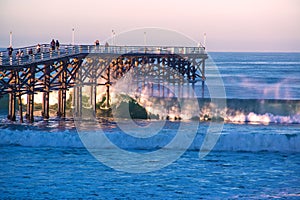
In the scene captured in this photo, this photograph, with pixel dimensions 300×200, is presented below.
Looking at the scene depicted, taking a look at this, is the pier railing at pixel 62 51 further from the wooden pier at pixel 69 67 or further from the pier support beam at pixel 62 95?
the pier support beam at pixel 62 95

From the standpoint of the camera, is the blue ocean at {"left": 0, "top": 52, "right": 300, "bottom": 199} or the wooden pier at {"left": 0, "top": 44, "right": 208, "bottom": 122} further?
the wooden pier at {"left": 0, "top": 44, "right": 208, "bottom": 122}

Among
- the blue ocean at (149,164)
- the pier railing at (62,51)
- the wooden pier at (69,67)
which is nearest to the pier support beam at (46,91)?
the wooden pier at (69,67)

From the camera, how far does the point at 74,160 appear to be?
3188cm

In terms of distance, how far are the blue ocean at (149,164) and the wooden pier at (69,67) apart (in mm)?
2054

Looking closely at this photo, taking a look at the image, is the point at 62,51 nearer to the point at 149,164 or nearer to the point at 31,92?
the point at 31,92

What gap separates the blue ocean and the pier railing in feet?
11.2

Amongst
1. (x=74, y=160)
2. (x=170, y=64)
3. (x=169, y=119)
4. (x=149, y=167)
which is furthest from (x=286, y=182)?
(x=170, y=64)

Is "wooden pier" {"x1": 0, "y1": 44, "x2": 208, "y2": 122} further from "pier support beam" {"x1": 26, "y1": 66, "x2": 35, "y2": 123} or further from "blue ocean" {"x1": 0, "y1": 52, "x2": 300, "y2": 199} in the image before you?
"blue ocean" {"x1": 0, "y1": 52, "x2": 300, "y2": 199}

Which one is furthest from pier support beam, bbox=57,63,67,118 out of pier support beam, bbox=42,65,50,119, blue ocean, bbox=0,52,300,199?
blue ocean, bbox=0,52,300,199

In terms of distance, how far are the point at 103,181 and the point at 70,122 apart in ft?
54.1

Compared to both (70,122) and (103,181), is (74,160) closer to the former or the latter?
(103,181)

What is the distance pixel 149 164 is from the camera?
31.2 metres

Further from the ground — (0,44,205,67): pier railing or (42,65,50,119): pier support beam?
(0,44,205,67): pier railing

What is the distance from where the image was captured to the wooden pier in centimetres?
4231
